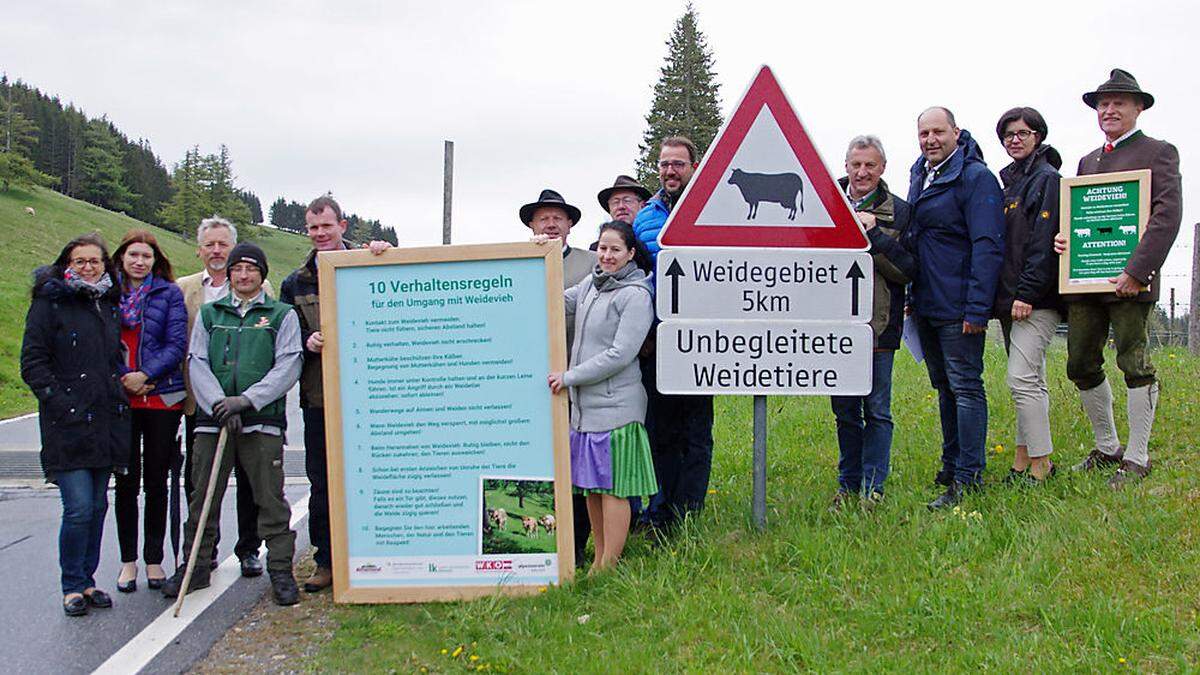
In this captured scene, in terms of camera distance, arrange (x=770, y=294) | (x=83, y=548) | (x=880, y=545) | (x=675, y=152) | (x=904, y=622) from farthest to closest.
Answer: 1. (x=675, y=152)
2. (x=83, y=548)
3. (x=770, y=294)
4. (x=880, y=545)
5. (x=904, y=622)

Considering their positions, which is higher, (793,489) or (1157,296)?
(1157,296)

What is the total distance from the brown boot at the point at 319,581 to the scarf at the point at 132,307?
1.80 meters

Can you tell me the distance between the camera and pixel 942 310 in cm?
518

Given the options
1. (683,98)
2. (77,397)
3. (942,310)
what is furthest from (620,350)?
(683,98)

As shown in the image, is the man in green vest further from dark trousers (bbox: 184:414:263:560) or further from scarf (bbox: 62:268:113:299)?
scarf (bbox: 62:268:113:299)

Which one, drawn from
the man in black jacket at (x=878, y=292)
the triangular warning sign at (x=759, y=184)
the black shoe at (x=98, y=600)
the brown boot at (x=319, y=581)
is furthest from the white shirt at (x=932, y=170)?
the black shoe at (x=98, y=600)

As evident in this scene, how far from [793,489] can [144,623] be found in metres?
3.85

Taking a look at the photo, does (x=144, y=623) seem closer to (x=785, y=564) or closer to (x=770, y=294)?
(x=785, y=564)

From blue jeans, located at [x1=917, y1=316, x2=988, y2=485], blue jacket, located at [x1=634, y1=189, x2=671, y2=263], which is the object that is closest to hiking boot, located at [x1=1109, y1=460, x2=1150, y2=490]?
blue jeans, located at [x1=917, y1=316, x2=988, y2=485]

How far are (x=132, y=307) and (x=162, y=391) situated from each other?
535 millimetres

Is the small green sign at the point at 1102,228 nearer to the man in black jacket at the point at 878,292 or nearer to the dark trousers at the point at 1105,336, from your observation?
the dark trousers at the point at 1105,336

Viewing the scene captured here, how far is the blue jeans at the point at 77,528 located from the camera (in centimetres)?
498

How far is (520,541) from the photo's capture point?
4.76m

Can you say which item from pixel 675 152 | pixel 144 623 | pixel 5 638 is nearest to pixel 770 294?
pixel 675 152
